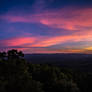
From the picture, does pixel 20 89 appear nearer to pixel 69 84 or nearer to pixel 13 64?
pixel 13 64

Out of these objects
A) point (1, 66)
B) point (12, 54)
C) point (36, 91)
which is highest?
point (12, 54)

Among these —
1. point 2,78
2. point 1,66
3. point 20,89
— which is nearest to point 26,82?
point 20,89

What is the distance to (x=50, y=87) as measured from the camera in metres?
15.3

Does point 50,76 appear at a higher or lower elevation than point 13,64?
lower

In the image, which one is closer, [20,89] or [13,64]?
[20,89]

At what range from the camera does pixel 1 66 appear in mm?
11781

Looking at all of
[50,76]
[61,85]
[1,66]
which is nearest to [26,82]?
[1,66]

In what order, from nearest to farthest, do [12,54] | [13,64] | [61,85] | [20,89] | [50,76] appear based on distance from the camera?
[20,89], [13,64], [12,54], [61,85], [50,76]

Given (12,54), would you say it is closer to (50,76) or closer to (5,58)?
(5,58)

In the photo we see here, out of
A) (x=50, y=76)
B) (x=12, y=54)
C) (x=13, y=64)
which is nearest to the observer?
(x=13, y=64)

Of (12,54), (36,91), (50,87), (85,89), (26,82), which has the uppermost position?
(12,54)

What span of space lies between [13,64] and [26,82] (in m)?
2.23

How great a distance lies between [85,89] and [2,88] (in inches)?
613

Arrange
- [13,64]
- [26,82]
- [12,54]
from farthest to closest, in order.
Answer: [12,54]
[13,64]
[26,82]
